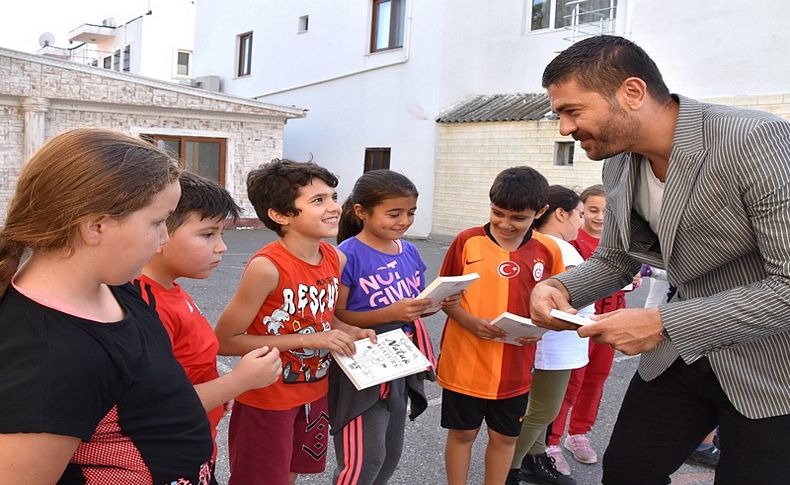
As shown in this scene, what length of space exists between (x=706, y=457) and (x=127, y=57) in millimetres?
32779

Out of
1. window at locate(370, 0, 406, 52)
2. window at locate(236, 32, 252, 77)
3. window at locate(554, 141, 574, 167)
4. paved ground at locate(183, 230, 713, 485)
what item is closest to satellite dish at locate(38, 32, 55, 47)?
window at locate(236, 32, 252, 77)

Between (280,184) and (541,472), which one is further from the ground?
(280,184)

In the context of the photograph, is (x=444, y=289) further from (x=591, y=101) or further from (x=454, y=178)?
(x=454, y=178)

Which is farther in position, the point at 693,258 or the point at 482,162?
the point at 482,162

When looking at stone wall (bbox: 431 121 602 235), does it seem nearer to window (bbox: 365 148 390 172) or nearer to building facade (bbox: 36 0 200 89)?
window (bbox: 365 148 390 172)

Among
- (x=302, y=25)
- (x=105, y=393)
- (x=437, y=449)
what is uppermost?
(x=302, y=25)

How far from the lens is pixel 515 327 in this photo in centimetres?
267

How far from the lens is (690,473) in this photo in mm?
3482

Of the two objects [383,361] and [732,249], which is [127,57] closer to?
[383,361]

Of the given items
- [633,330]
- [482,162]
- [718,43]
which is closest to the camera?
[633,330]

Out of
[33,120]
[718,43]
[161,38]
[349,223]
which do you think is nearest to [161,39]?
[161,38]

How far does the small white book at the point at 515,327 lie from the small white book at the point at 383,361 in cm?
36

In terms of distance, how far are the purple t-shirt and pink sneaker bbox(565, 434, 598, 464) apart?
1.57m

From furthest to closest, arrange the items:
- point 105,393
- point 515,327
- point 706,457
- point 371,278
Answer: point 706,457, point 371,278, point 515,327, point 105,393
